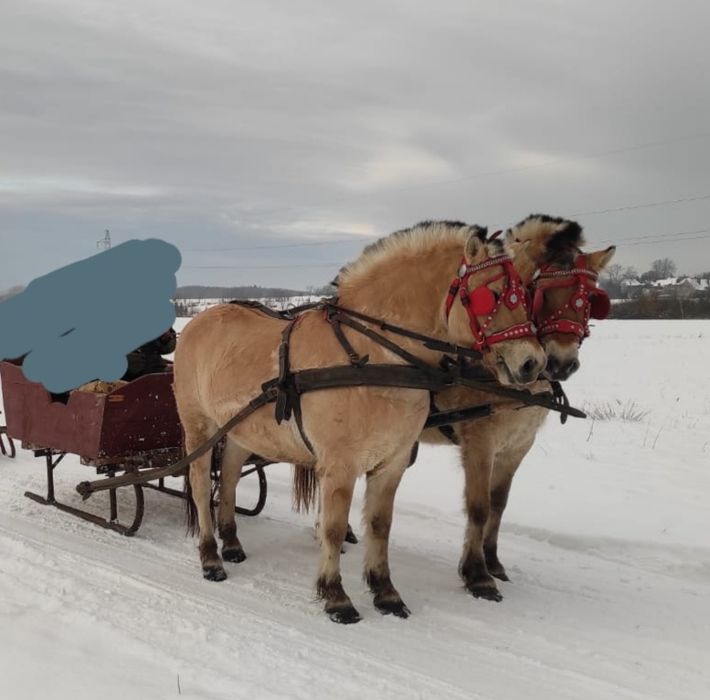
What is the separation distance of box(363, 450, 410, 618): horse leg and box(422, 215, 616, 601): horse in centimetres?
53

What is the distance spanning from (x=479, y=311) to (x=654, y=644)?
6.56 ft

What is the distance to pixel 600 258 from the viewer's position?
4152 mm

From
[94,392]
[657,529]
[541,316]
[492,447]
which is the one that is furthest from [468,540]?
[94,392]

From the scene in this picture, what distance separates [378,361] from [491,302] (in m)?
0.74

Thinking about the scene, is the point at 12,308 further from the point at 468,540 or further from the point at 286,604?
the point at 468,540

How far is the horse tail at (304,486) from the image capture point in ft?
17.3

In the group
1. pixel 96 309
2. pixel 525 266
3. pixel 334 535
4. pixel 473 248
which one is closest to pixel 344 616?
pixel 334 535

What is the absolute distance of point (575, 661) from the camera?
3301mm

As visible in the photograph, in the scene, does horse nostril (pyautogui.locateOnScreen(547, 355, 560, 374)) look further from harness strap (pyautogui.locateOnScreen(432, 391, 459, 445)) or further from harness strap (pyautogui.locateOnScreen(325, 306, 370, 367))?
harness strap (pyautogui.locateOnScreen(325, 306, 370, 367))

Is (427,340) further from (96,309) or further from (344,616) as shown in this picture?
(96,309)

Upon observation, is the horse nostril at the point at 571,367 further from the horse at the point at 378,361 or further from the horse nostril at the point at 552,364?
the horse at the point at 378,361

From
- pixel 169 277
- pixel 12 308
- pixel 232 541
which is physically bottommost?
pixel 232 541

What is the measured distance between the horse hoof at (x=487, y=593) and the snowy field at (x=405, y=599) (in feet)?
0.15

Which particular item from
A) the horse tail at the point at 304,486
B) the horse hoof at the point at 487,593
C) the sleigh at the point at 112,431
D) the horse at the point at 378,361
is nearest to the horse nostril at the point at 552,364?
the horse at the point at 378,361
